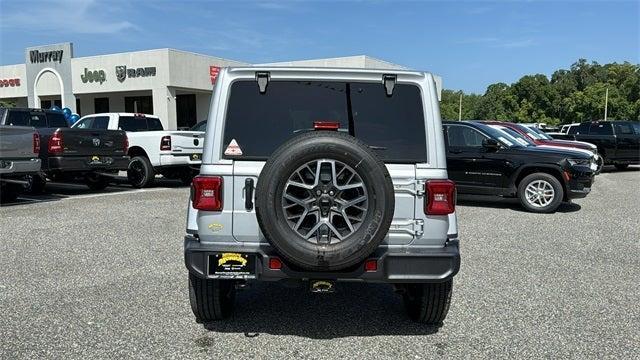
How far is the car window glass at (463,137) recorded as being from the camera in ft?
36.7

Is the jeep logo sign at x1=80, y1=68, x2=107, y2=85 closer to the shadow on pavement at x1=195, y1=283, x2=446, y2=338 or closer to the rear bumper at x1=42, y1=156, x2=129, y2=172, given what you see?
the rear bumper at x1=42, y1=156, x2=129, y2=172

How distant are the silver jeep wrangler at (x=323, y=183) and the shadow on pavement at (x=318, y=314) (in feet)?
1.71

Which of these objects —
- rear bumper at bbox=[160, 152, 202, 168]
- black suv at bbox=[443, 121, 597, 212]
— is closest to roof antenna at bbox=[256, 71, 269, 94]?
black suv at bbox=[443, 121, 597, 212]

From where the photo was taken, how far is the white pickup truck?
13.8m

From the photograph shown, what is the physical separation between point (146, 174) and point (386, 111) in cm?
1113

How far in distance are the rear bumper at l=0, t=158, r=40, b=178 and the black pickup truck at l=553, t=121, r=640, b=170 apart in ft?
57.4

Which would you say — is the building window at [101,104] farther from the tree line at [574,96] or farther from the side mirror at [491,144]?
the tree line at [574,96]

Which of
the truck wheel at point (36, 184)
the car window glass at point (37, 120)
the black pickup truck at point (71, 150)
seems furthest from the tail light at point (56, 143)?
the car window glass at point (37, 120)

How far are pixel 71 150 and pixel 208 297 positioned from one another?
916 centimetres

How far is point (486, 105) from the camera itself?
3846 inches

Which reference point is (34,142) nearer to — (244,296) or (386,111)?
(244,296)

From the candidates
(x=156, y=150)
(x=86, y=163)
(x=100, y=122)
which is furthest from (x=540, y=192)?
(x=100, y=122)

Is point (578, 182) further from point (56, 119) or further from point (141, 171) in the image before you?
point (56, 119)

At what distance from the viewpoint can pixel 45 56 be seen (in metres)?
35.3
